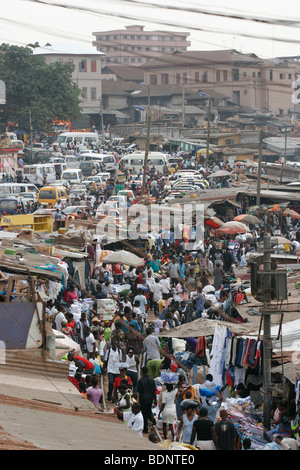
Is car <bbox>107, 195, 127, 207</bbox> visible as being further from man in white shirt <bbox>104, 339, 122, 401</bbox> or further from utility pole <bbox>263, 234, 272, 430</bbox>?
utility pole <bbox>263, 234, 272, 430</bbox>

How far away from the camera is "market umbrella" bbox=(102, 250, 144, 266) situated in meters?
19.9

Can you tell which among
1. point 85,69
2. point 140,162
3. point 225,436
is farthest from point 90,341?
point 85,69

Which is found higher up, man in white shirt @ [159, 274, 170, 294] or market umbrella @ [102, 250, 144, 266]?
market umbrella @ [102, 250, 144, 266]

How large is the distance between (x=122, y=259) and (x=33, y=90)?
42.4 metres

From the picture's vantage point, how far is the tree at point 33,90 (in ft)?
198

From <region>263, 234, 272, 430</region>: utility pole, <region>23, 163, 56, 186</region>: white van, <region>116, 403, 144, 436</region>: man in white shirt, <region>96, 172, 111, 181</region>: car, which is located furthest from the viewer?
<region>96, 172, 111, 181</region>: car

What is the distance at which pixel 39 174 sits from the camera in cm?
4212

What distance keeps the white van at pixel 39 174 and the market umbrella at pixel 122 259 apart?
21876mm

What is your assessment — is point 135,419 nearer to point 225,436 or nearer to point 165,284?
point 225,436

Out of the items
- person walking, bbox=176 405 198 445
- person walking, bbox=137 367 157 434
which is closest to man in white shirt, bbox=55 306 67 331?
person walking, bbox=137 367 157 434

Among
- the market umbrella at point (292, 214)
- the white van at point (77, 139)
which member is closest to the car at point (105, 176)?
the market umbrella at point (292, 214)

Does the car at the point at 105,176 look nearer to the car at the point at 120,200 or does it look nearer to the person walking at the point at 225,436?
the car at the point at 120,200

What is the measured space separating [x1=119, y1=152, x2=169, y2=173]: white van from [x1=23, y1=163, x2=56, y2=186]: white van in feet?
13.2

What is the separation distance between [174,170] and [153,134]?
1960 centimetres
